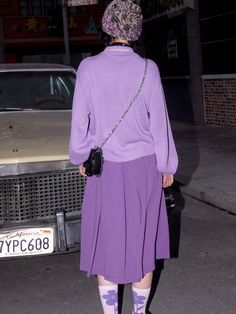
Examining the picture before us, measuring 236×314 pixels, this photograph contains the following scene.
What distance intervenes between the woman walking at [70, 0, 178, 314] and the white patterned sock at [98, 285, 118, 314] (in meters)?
0.06

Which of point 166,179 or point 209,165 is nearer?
point 166,179

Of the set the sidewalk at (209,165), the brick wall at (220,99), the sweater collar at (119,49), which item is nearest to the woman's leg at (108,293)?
the sweater collar at (119,49)

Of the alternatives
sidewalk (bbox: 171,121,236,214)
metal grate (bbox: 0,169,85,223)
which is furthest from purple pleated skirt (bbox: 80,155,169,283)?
sidewalk (bbox: 171,121,236,214)

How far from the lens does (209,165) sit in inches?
362

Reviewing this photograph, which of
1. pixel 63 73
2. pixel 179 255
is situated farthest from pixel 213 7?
pixel 179 255

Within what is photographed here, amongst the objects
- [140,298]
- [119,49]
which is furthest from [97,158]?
[140,298]

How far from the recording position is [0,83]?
19.7ft

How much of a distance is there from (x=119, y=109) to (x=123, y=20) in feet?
1.67

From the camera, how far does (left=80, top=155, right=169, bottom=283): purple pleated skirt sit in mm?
3354

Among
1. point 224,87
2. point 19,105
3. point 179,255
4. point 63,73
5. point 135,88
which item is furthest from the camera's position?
point 224,87

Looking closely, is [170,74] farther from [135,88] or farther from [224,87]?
[135,88]

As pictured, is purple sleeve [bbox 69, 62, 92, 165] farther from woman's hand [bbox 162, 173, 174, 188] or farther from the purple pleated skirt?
woman's hand [bbox 162, 173, 174, 188]

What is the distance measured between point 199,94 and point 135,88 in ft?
39.5

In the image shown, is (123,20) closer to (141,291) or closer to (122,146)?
(122,146)
